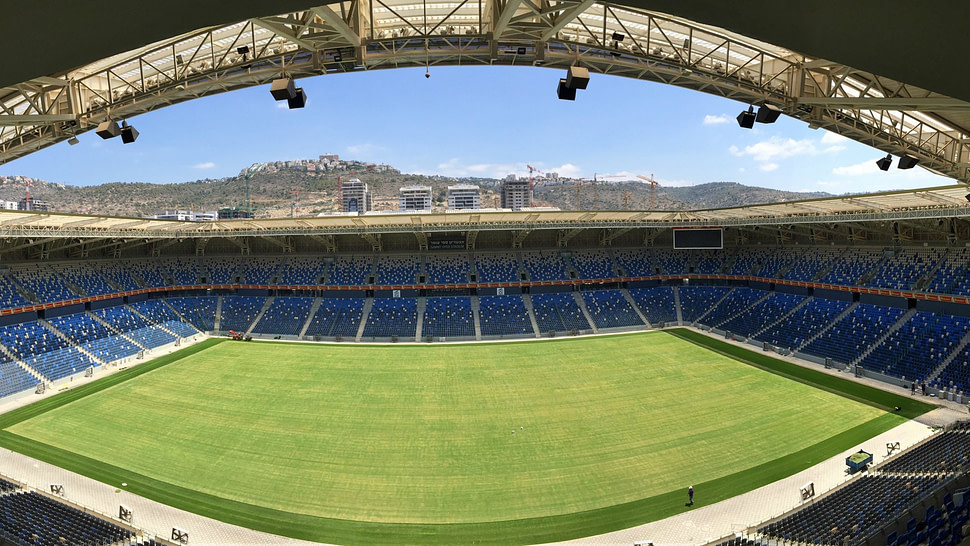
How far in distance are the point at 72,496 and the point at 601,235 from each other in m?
43.7

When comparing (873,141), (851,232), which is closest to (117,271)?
(873,141)

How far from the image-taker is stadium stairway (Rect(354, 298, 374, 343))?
4017 cm

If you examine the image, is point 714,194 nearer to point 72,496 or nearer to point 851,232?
point 851,232

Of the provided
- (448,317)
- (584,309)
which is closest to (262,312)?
(448,317)

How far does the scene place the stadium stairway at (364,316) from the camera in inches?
1582

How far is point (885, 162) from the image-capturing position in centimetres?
1359

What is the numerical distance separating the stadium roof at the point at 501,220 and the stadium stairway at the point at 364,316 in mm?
6915

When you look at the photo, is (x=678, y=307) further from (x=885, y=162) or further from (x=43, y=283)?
(x=43, y=283)

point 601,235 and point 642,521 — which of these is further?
point 601,235

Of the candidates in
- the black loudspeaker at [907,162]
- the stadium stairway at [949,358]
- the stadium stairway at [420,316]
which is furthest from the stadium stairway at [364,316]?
the stadium stairway at [949,358]

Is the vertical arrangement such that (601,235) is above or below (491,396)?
above

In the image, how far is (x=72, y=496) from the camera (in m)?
16.7

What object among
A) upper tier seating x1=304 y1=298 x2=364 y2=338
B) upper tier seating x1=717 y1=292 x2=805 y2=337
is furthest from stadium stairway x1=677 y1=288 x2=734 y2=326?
upper tier seating x1=304 y1=298 x2=364 y2=338

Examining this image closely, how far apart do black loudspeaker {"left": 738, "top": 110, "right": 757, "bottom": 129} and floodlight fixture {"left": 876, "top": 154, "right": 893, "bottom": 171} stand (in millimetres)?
5794
